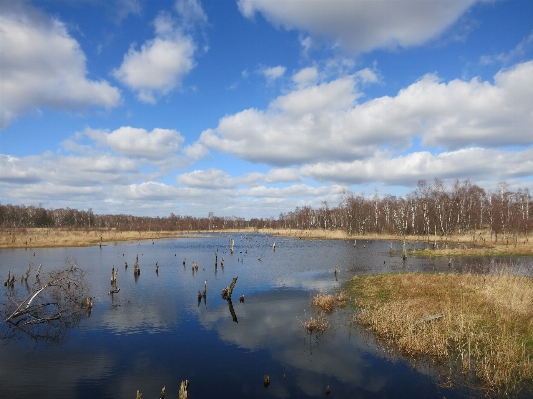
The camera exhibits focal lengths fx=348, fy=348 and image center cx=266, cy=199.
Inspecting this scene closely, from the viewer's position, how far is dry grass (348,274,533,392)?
40.7 feet

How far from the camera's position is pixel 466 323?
16656 mm

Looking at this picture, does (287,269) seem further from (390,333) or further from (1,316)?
(1,316)

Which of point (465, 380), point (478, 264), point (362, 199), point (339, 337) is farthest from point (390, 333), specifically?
point (362, 199)

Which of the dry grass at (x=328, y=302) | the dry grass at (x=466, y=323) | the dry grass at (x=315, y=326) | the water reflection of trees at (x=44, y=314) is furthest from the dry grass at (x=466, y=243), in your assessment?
the water reflection of trees at (x=44, y=314)

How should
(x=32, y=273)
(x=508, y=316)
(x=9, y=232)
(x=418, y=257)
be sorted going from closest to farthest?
(x=508, y=316) → (x=32, y=273) → (x=418, y=257) → (x=9, y=232)

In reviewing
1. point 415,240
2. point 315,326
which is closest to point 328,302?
point 315,326

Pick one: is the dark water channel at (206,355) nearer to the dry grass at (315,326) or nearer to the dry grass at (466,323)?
the dry grass at (315,326)

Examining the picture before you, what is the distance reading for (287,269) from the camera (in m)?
38.7

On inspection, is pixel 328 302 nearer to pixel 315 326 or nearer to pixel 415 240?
pixel 315 326

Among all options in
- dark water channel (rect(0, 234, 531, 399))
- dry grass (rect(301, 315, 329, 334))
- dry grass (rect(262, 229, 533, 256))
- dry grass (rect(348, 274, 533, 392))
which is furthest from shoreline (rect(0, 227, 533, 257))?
dry grass (rect(301, 315, 329, 334))

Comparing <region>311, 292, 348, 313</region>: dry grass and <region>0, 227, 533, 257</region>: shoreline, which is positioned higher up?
<region>0, 227, 533, 257</region>: shoreline

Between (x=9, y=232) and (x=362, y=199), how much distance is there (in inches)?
3598

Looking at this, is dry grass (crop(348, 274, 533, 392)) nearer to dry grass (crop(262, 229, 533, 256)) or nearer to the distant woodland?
dry grass (crop(262, 229, 533, 256))

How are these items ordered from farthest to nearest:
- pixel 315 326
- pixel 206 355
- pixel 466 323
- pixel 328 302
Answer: pixel 328 302 < pixel 315 326 < pixel 466 323 < pixel 206 355
